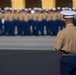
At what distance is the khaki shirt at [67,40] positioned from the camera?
7.35 m

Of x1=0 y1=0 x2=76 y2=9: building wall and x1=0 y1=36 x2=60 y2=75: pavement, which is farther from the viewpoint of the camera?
x1=0 y1=0 x2=76 y2=9: building wall

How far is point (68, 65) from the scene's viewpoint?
7.25m

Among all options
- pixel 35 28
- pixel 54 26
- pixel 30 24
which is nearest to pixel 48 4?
pixel 35 28

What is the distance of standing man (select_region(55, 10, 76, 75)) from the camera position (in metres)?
7.27

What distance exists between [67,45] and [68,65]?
0.34 metres

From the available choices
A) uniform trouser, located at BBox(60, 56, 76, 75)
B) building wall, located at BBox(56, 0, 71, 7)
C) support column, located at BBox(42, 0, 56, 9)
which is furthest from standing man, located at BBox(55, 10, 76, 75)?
building wall, located at BBox(56, 0, 71, 7)

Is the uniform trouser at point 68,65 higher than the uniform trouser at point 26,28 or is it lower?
higher

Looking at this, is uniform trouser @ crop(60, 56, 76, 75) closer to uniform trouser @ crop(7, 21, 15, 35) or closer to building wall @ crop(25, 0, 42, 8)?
uniform trouser @ crop(7, 21, 15, 35)

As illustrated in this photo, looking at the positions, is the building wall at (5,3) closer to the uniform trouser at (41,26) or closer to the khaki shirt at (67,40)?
the uniform trouser at (41,26)

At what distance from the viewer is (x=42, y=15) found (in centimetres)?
2306

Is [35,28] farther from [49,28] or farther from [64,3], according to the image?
[64,3]

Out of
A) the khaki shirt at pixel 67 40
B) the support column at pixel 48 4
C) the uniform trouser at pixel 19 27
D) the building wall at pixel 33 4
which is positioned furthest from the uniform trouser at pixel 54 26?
the building wall at pixel 33 4

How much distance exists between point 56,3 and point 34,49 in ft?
62.8

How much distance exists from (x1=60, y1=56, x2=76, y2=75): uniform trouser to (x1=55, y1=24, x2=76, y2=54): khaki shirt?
0.41 ft
